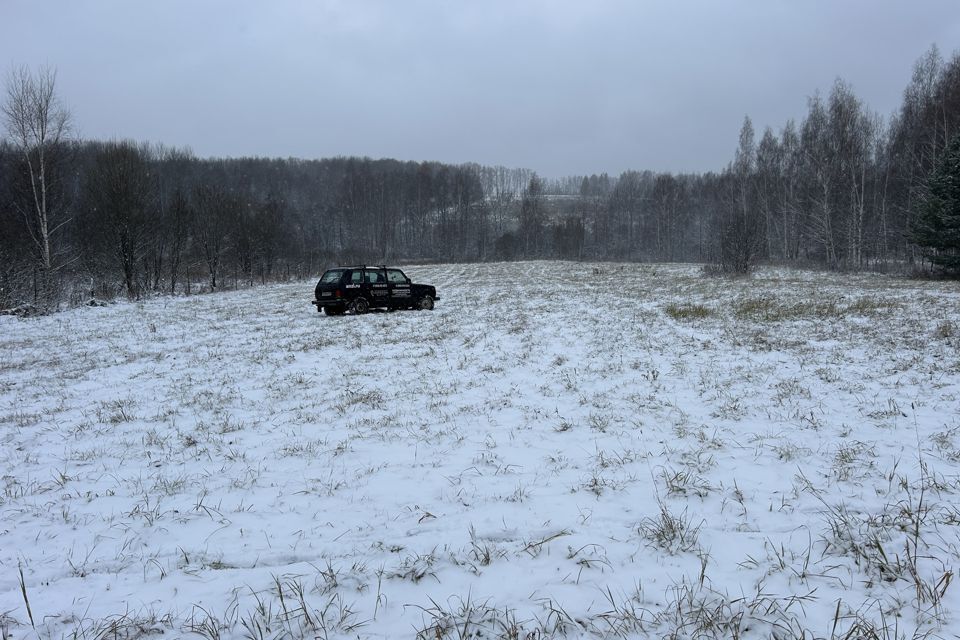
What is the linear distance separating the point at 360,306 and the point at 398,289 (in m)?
1.54

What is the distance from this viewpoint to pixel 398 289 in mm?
17125

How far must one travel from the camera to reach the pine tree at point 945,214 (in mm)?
23031

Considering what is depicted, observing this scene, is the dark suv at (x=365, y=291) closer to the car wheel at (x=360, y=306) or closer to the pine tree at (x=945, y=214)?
the car wheel at (x=360, y=306)

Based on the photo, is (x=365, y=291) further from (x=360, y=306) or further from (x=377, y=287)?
(x=360, y=306)

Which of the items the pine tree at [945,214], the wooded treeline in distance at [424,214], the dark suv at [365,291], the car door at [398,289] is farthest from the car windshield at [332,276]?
the pine tree at [945,214]

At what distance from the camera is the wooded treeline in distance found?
873 inches

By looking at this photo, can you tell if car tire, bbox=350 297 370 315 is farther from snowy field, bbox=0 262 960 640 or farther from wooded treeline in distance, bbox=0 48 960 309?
wooded treeline in distance, bbox=0 48 960 309

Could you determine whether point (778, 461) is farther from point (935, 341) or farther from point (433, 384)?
point (935, 341)

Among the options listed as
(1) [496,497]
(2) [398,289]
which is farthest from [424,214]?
(1) [496,497]

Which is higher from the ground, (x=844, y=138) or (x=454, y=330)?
(x=844, y=138)

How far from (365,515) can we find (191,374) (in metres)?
6.76

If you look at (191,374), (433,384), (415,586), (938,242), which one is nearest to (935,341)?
Result: (433,384)

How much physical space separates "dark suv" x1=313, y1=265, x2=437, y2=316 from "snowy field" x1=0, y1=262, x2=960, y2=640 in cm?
769

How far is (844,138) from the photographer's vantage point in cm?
3409
